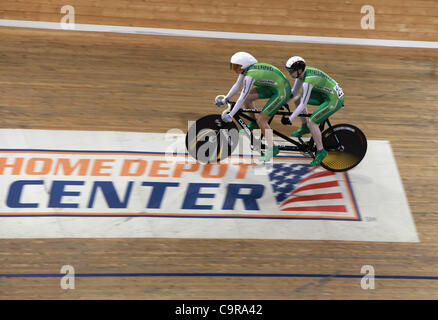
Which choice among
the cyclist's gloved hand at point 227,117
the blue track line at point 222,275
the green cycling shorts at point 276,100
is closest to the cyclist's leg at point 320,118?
the green cycling shorts at point 276,100

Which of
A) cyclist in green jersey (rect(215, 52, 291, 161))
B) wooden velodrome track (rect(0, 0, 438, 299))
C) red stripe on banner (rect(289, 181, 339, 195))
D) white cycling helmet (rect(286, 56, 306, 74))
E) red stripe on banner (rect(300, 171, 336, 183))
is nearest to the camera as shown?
wooden velodrome track (rect(0, 0, 438, 299))

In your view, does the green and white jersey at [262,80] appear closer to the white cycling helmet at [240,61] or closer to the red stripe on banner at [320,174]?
the white cycling helmet at [240,61]

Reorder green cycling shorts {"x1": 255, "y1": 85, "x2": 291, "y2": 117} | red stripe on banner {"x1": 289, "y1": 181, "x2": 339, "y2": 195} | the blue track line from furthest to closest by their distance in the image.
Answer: red stripe on banner {"x1": 289, "y1": 181, "x2": 339, "y2": 195}, green cycling shorts {"x1": 255, "y1": 85, "x2": 291, "y2": 117}, the blue track line

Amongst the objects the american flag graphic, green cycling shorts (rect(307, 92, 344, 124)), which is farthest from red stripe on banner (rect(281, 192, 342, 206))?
green cycling shorts (rect(307, 92, 344, 124))

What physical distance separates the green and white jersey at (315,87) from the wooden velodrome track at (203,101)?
154 cm

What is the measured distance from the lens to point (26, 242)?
543 centimetres

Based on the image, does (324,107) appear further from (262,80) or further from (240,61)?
(240,61)

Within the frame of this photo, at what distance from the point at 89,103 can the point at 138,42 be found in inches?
71.7

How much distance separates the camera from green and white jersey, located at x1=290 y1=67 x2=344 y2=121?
5770 mm

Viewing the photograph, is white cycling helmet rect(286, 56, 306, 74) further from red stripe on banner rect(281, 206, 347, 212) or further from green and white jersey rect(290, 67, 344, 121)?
red stripe on banner rect(281, 206, 347, 212)

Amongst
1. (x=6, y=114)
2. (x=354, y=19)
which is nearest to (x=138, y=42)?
(x=6, y=114)

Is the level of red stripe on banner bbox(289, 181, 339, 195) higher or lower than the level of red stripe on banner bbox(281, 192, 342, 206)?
higher

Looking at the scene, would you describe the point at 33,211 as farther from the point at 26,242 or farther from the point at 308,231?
the point at 308,231

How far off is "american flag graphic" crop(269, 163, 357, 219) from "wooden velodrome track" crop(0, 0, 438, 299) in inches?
19.5
